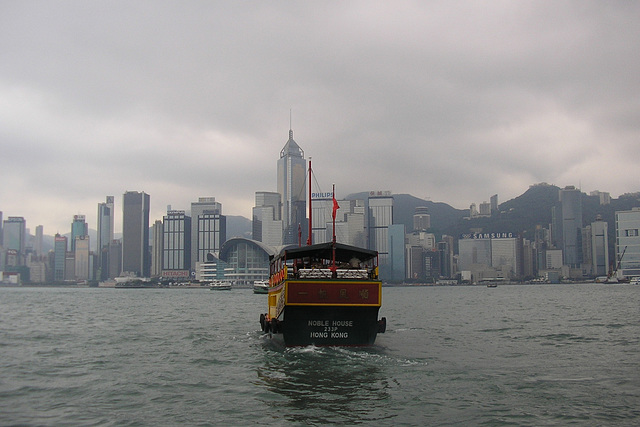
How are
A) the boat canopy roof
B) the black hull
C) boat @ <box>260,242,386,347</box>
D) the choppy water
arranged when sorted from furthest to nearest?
the boat canopy roof, the black hull, boat @ <box>260,242,386,347</box>, the choppy water

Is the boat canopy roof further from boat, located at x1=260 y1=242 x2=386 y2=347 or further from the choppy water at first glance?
the choppy water

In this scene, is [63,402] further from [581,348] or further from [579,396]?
[581,348]

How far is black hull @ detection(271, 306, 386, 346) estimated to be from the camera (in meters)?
24.0

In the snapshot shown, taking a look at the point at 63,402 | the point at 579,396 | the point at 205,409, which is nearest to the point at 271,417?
the point at 205,409

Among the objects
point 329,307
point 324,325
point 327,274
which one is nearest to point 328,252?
point 327,274

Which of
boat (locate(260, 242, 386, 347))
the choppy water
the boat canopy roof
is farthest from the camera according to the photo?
the boat canopy roof

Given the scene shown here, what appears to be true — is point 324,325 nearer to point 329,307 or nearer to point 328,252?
point 329,307

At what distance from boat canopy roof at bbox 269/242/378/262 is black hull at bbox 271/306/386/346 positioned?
2778 millimetres

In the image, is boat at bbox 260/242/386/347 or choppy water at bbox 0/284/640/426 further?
boat at bbox 260/242/386/347

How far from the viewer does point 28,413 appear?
15258 millimetres

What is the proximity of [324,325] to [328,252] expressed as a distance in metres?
3.77

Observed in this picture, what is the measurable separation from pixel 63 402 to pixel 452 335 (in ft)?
68.1

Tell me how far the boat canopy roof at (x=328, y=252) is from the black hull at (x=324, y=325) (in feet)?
9.11

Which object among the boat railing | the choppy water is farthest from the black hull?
the boat railing
